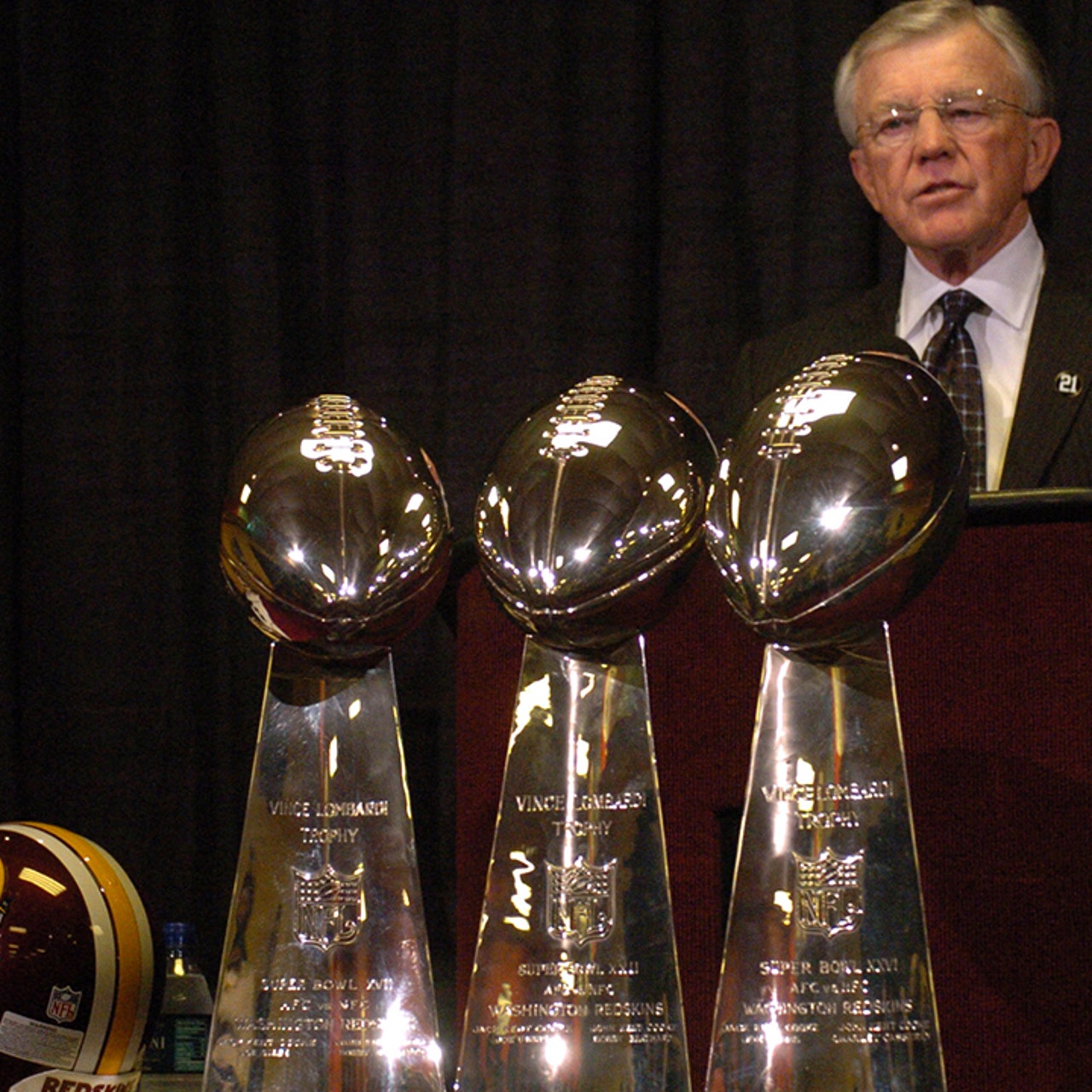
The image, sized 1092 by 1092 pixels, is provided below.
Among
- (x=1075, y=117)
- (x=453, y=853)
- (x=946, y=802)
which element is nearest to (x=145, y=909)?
(x=946, y=802)

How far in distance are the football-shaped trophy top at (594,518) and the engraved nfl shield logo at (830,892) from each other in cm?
12

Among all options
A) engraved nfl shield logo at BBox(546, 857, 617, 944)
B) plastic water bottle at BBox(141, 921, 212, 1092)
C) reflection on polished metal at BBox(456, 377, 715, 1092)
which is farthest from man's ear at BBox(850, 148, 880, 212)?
engraved nfl shield logo at BBox(546, 857, 617, 944)

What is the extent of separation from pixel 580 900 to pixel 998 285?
1.40 metres

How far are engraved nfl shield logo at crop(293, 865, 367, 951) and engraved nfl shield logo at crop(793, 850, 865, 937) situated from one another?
7.3 inches

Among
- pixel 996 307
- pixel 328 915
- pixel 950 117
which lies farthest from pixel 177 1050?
pixel 950 117

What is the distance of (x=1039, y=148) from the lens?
1854 millimetres

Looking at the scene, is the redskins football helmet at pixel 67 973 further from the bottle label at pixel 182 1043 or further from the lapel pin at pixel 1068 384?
the lapel pin at pixel 1068 384

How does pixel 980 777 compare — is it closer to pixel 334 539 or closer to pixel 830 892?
pixel 830 892

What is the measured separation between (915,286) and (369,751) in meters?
1.35

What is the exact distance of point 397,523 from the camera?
2.18ft

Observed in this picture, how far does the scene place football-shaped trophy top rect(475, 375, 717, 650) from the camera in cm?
62

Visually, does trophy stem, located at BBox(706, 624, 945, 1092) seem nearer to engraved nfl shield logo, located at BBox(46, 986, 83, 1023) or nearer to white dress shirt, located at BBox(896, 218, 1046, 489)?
engraved nfl shield logo, located at BBox(46, 986, 83, 1023)

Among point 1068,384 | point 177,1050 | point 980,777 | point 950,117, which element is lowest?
point 177,1050

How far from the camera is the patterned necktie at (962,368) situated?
5.59 ft
